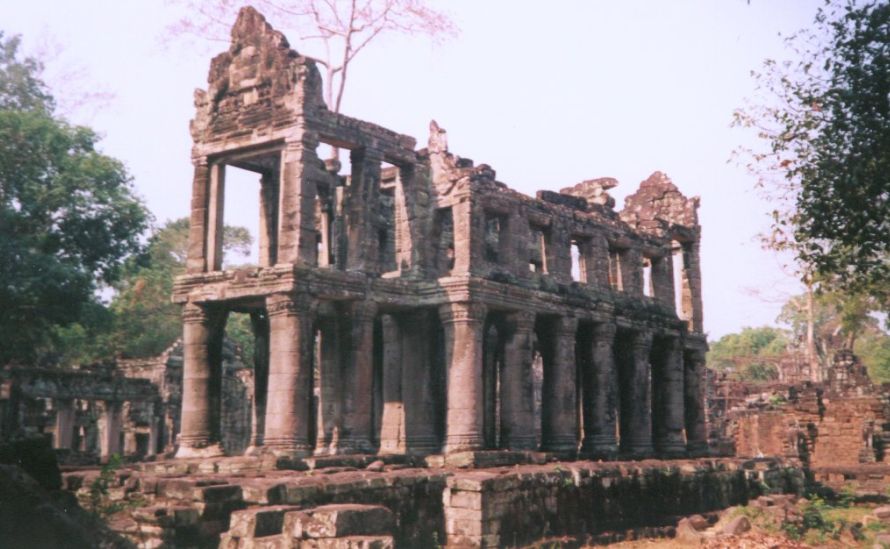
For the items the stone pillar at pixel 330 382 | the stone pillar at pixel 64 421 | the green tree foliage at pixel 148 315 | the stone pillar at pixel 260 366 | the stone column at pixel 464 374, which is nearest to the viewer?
the stone pillar at pixel 330 382

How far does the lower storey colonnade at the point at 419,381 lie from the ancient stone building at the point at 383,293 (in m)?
0.04

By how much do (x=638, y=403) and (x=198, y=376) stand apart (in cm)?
1187

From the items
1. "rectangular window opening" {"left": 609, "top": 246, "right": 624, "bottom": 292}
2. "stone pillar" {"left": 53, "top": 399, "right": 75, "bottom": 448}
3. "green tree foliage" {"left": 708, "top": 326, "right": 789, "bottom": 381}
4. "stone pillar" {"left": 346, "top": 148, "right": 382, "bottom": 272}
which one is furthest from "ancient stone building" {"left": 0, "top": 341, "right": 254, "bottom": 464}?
"green tree foliage" {"left": 708, "top": 326, "right": 789, "bottom": 381}

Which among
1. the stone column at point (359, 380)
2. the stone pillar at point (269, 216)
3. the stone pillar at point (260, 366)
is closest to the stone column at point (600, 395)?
the stone column at point (359, 380)

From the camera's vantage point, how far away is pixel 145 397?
30.5 m

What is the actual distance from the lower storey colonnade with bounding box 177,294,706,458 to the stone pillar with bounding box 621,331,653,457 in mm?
28

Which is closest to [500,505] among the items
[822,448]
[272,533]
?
[272,533]

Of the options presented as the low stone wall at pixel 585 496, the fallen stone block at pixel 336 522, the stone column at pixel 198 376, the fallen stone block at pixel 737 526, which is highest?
the stone column at pixel 198 376

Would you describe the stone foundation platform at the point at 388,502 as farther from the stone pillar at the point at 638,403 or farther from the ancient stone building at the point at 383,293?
the stone pillar at the point at 638,403

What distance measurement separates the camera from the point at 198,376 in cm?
1833

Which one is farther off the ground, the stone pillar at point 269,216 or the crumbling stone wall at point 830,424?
the stone pillar at point 269,216

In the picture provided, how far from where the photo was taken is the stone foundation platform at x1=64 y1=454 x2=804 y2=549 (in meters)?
9.61

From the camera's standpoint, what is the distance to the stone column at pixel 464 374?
1855 cm

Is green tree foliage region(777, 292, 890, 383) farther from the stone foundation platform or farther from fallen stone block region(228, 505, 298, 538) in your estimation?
fallen stone block region(228, 505, 298, 538)
